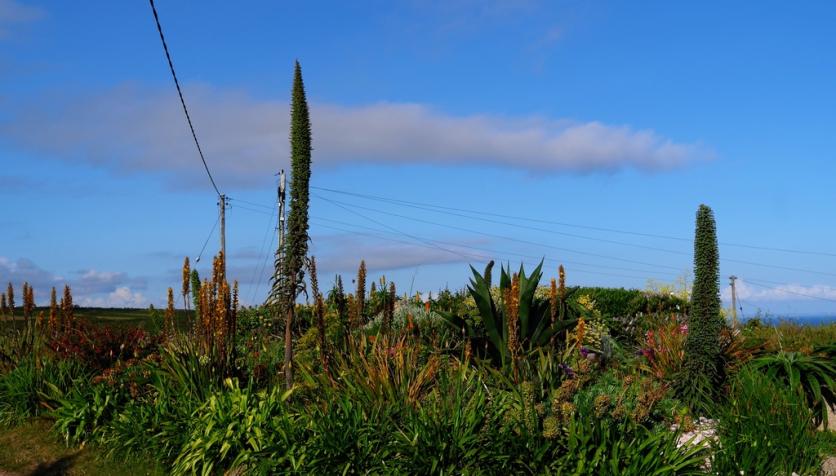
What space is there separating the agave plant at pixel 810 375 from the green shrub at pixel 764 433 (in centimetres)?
74

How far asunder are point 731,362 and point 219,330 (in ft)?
24.0

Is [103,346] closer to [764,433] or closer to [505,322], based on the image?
[505,322]

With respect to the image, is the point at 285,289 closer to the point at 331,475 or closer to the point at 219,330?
the point at 219,330

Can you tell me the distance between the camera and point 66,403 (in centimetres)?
1153

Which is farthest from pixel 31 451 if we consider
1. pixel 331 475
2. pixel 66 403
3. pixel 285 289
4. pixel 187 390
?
pixel 331 475

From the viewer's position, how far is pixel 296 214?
10.2 meters

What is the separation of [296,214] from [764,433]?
626cm

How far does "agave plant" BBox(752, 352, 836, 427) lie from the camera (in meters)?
10.8

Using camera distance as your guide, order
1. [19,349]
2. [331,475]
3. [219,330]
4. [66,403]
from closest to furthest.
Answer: [331,475] < [219,330] < [66,403] < [19,349]

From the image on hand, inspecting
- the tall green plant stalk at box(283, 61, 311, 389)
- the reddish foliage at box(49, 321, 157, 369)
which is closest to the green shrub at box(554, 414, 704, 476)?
the tall green plant stalk at box(283, 61, 311, 389)

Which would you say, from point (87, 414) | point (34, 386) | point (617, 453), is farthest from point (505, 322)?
point (34, 386)

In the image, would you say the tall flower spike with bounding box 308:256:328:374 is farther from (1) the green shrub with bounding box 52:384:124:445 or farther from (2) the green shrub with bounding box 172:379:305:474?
(1) the green shrub with bounding box 52:384:124:445

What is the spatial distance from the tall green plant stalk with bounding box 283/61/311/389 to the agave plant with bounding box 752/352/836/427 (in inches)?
251

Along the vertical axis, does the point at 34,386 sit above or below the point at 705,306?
below
